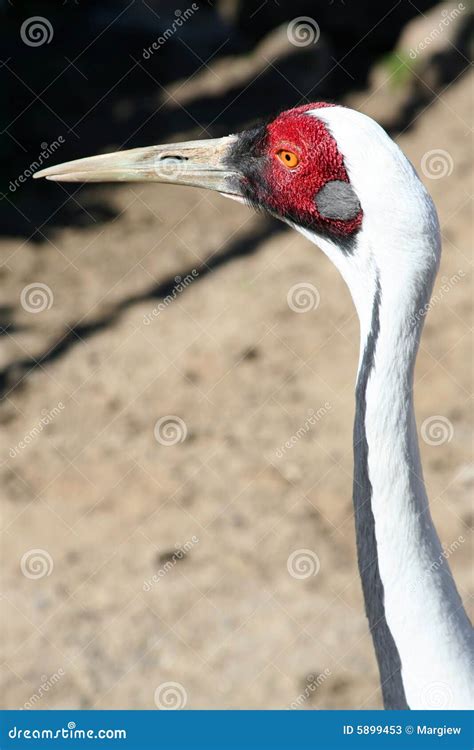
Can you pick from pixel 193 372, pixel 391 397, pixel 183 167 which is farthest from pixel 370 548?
pixel 193 372

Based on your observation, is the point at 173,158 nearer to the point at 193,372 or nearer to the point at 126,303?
the point at 193,372

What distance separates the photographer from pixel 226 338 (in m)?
5.89

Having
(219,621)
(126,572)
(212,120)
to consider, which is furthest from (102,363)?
(212,120)

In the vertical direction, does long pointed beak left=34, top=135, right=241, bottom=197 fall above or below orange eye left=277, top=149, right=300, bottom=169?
below

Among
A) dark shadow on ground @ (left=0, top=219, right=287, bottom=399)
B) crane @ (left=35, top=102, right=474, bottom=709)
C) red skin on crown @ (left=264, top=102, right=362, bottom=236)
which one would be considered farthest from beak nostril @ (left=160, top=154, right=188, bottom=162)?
dark shadow on ground @ (left=0, top=219, right=287, bottom=399)

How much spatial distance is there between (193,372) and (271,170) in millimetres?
3107

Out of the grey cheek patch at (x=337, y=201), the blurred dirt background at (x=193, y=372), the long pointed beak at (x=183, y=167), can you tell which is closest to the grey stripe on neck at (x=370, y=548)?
the grey cheek patch at (x=337, y=201)

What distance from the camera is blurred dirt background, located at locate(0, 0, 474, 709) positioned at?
4273 mm

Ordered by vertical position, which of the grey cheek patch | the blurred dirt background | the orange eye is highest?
the orange eye

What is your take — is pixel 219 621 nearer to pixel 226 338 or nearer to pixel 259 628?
pixel 259 628

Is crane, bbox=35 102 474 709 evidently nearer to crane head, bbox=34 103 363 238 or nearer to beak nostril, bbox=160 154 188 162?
crane head, bbox=34 103 363 238

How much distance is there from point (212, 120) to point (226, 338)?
233 centimetres

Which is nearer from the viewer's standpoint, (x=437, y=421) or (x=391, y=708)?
(x=391, y=708)

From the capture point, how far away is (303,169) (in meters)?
2.45
